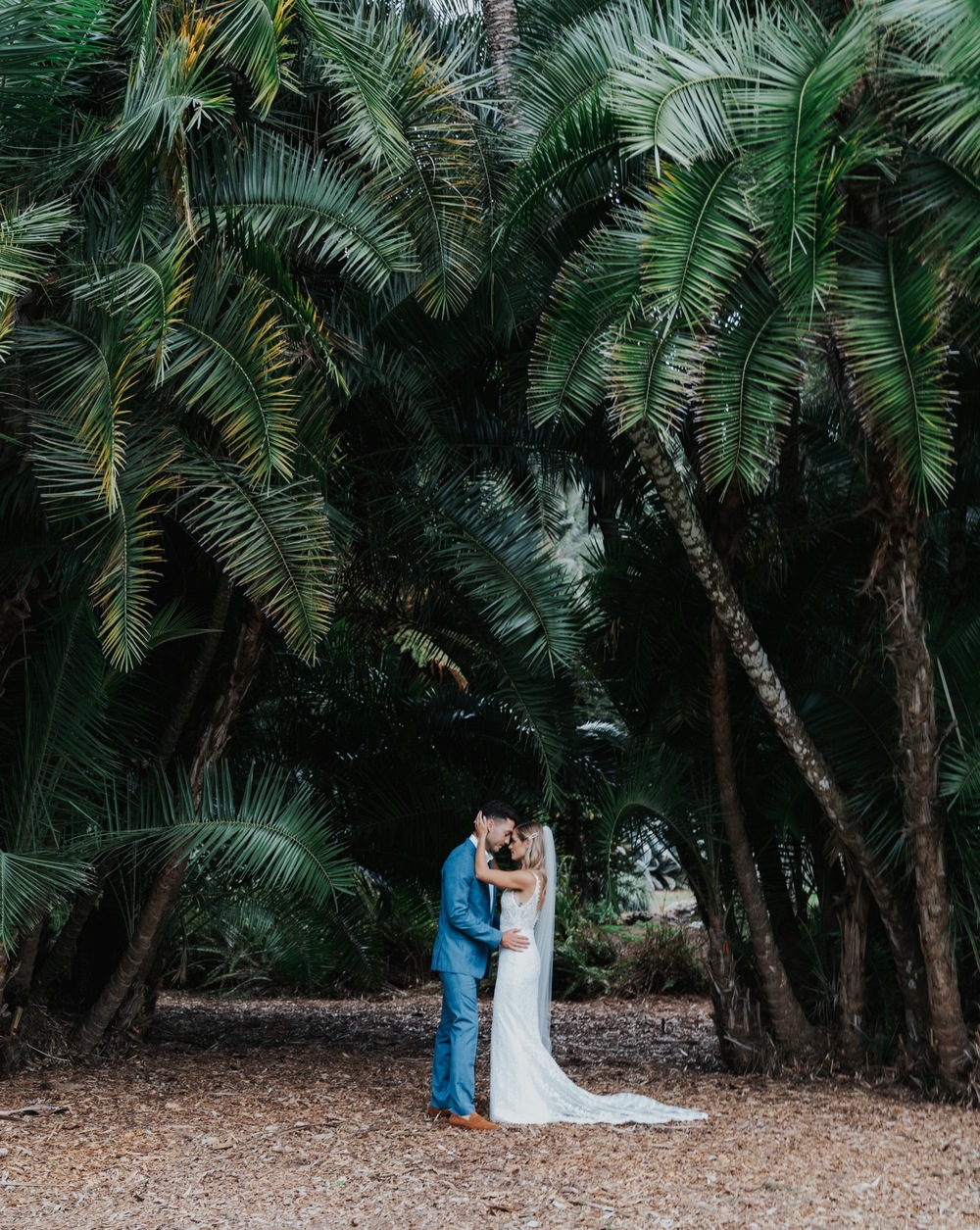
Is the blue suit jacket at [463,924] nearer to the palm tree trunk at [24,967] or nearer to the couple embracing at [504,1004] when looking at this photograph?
the couple embracing at [504,1004]

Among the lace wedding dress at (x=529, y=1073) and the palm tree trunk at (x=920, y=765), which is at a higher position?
the palm tree trunk at (x=920, y=765)

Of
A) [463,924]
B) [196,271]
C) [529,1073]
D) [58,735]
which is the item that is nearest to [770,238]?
[196,271]

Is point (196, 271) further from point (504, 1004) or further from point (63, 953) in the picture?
point (63, 953)

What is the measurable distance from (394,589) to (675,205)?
3.91 m

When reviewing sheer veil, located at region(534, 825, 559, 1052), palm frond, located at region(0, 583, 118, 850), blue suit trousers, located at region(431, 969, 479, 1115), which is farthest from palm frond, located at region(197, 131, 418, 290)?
blue suit trousers, located at region(431, 969, 479, 1115)

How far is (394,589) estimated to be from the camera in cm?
891

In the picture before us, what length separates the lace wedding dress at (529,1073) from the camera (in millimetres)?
6664

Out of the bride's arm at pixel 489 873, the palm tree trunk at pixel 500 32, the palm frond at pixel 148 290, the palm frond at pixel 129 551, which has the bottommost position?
the bride's arm at pixel 489 873

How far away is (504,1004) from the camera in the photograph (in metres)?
6.86

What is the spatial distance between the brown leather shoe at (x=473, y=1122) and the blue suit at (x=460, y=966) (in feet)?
0.09

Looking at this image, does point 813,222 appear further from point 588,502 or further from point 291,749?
point 291,749

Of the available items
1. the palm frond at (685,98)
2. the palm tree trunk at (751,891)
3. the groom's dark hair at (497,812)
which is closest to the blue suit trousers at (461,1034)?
the groom's dark hair at (497,812)

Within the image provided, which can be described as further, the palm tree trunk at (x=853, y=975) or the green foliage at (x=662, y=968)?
the green foliage at (x=662, y=968)

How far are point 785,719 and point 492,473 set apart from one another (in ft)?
9.00
